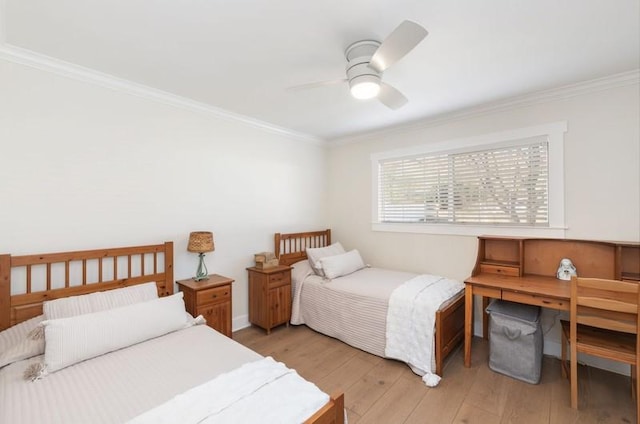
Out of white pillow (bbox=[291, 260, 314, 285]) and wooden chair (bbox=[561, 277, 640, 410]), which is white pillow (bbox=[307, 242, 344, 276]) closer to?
white pillow (bbox=[291, 260, 314, 285])

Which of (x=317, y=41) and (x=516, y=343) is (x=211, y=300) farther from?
(x=516, y=343)

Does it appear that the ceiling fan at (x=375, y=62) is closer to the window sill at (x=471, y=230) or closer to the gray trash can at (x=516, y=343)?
the window sill at (x=471, y=230)

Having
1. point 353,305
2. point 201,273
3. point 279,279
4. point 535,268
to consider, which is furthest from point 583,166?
point 201,273

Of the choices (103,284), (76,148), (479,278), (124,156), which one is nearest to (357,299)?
(479,278)

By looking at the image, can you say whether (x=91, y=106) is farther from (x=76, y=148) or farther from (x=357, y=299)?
(x=357, y=299)

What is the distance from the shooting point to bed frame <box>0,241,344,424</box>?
197 cm

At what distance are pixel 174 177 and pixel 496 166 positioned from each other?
3.37 metres

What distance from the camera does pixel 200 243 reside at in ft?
9.07

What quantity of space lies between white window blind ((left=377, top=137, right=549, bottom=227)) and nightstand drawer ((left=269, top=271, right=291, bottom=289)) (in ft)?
5.06

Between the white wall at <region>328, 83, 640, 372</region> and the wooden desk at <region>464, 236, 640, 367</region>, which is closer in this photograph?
the wooden desk at <region>464, 236, 640, 367</region>

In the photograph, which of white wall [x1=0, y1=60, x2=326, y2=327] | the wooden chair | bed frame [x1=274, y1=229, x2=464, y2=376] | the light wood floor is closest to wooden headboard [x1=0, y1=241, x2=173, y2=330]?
white wall [x1=0, y1=60, x2=326, y2=327]

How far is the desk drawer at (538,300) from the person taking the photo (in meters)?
2.15

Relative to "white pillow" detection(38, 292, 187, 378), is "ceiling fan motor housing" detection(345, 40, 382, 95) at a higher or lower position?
higher

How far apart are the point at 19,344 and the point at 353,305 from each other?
248 centimetres
